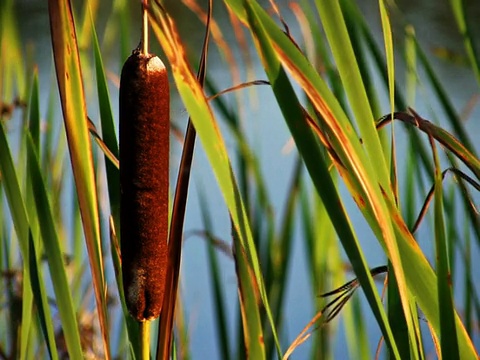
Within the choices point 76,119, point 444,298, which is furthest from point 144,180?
point 444,298

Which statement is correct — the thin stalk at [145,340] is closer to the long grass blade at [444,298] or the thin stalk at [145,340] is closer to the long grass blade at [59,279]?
the long grass blade at [59,279]

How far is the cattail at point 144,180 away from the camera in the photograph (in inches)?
19.0

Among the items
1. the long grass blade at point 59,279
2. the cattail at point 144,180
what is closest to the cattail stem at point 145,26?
the cattail at point 144,180

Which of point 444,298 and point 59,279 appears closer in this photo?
point 444,298

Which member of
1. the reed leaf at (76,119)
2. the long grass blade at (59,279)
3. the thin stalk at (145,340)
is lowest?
the thin stalk at (145,340)

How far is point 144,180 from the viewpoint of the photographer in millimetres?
489

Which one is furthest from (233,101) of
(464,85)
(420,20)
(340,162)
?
(420,20)

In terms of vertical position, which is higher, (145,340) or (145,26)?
(145,26)

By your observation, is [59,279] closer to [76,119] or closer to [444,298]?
[76,119]

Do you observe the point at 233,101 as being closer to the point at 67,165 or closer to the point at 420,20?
the point at 67,165

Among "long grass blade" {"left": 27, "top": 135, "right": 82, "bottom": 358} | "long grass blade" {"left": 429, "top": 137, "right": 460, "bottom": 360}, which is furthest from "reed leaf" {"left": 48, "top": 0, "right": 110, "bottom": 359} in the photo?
"long grass blade" {"left": 429, "top": 137, "right": 460, "bottom": 360}

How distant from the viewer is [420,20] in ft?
22.4

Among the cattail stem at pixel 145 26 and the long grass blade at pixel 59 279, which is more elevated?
the cattail stem at pixel 145 26

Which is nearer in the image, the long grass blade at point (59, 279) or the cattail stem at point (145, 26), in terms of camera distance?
the cattail stem at point (145, 26)
